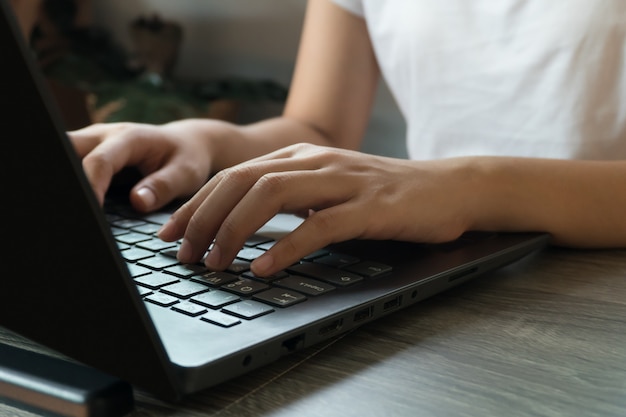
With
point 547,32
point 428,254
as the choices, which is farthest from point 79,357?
point 547,32

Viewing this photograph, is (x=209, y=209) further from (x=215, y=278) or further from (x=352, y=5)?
(x=352, y=5)

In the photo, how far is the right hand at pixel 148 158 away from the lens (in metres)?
0.72

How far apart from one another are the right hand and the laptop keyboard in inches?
5.4

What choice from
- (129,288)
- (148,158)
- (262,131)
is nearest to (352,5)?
(262,131)

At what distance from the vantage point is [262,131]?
104cm

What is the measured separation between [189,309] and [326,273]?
0.37 ft

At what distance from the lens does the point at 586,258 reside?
2.18 feet

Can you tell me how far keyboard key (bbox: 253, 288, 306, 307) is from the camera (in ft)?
1.44

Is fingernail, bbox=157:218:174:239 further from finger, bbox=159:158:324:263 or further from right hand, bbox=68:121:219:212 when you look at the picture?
right hand, bbox=68:121:219:212

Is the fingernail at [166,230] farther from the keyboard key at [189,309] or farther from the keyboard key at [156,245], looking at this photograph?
the keyboard key at [189,309]

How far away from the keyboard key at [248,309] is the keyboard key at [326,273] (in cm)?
7

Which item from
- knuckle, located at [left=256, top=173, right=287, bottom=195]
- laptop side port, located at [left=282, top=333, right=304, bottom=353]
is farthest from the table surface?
knuckle, located at [left=256, top=173, right=287, bottom=195]

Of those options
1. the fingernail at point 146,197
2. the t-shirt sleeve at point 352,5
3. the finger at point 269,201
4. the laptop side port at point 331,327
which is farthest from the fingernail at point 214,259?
the t-shirt sleeve at point 352,5

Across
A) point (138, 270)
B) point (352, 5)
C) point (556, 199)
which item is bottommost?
point (556, 199)
